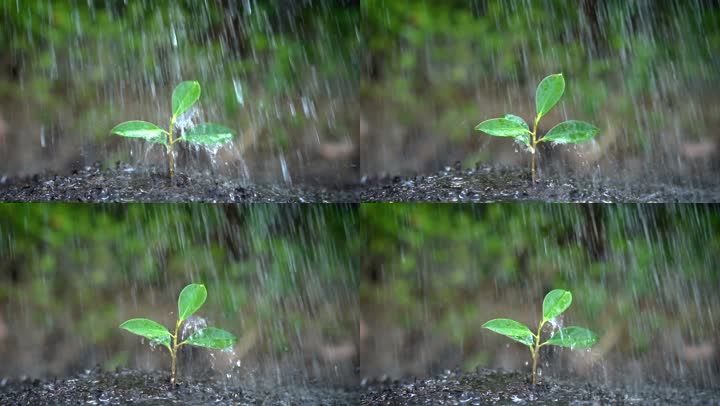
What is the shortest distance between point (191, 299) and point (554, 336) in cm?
62

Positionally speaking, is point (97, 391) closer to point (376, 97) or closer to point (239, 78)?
point (239, 78)

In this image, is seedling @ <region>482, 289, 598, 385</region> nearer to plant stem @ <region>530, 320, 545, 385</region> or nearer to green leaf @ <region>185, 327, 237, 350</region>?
plant stem @ <region>530, 320, 545, 385</region>

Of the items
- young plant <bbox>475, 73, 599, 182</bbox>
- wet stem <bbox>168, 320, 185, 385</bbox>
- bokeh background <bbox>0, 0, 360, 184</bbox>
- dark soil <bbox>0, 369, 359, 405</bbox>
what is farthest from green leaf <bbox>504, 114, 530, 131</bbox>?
wet stem <bbox>168, 320, 185, 385</bbox>

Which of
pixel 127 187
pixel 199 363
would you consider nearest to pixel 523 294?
pixel 199 363

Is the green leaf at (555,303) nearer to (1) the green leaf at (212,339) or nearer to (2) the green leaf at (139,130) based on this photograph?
(1) the green leaf at (212,339)

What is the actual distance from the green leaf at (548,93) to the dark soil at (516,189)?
0.12 meters

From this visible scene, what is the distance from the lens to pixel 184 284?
3.80 feet

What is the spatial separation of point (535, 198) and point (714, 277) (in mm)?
361

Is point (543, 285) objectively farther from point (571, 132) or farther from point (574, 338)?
point (571, 132)

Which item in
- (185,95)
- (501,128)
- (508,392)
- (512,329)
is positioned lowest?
(508,392)

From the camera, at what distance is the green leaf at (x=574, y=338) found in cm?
107

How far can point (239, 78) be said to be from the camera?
3.91 feet

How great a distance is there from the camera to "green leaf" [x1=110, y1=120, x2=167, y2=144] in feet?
3.55

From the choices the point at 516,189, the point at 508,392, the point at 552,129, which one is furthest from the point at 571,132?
the point at 508,392
